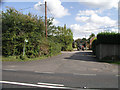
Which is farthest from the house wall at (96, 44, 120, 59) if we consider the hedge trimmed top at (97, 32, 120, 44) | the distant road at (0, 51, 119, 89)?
the distant road at (0, 51, 119, 89)

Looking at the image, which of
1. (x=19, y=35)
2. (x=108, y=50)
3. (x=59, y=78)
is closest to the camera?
(x=59, y=78)

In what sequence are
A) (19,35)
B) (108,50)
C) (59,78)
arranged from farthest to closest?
(108,50)
(19,35)
(59,78)

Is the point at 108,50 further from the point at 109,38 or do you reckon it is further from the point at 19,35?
the point at 19,35

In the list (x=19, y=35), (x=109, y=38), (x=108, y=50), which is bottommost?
(x=108, y=50)

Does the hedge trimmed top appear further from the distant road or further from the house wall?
the distant road

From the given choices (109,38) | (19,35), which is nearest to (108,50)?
(109,38)

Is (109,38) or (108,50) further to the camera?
(108,50)

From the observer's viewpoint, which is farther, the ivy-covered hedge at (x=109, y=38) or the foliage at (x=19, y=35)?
the ivy-covered hedge at (x=109, y=38)

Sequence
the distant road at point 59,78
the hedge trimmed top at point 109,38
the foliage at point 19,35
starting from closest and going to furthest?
the distant road at point 59,78, the foliage at point 19,35, the hedge trimmed top at point 109,38

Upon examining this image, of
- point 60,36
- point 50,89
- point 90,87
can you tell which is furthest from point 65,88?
point 60,36

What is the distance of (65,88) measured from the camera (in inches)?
191

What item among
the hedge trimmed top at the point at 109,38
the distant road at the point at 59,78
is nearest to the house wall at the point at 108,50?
the hedge trimmed top at the point at 109,38

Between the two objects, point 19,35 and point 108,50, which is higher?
point 19,35

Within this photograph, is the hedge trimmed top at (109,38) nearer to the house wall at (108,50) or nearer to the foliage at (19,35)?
the house wall at (108,50)
